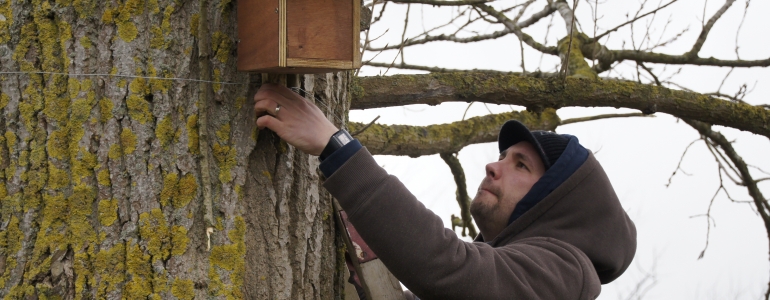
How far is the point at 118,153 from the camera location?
4.81 feet

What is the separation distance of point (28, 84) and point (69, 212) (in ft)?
0.94

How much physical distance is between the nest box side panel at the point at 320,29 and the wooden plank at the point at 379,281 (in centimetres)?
64

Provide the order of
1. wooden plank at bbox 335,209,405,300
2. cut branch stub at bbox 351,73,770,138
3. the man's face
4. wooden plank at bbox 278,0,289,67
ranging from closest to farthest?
1. wooden plank at bbox 278,0,289,67
2. wooden plank at bbox 335,209,405,300
3. the man's face
4. cut branch stub at bbox 351,73,770,138

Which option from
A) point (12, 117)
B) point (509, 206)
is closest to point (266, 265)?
point (12, 117)

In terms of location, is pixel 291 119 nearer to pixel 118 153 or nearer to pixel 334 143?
pixel 334 143

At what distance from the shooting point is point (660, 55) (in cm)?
364

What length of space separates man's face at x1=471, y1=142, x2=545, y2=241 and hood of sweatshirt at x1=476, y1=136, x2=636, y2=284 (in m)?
0.08

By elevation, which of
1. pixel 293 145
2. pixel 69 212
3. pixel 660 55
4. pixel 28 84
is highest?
pixel 660 55

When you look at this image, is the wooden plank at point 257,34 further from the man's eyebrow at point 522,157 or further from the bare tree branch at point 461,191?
the bare tree branch at point 461,191

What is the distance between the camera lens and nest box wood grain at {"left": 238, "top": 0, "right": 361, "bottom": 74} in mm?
1396

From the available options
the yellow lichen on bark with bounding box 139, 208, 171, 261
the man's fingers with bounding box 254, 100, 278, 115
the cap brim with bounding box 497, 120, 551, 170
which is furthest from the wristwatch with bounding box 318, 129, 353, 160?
the cap brim with bounding box 497, 120, 551, 170

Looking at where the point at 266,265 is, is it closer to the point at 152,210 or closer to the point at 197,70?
the point at 152,210

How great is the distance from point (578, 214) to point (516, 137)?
41cm

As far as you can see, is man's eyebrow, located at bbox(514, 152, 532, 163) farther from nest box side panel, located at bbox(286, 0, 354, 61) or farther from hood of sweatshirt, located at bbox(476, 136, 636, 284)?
nest box side panel, located at bbox(286, 0, 354, 61)
